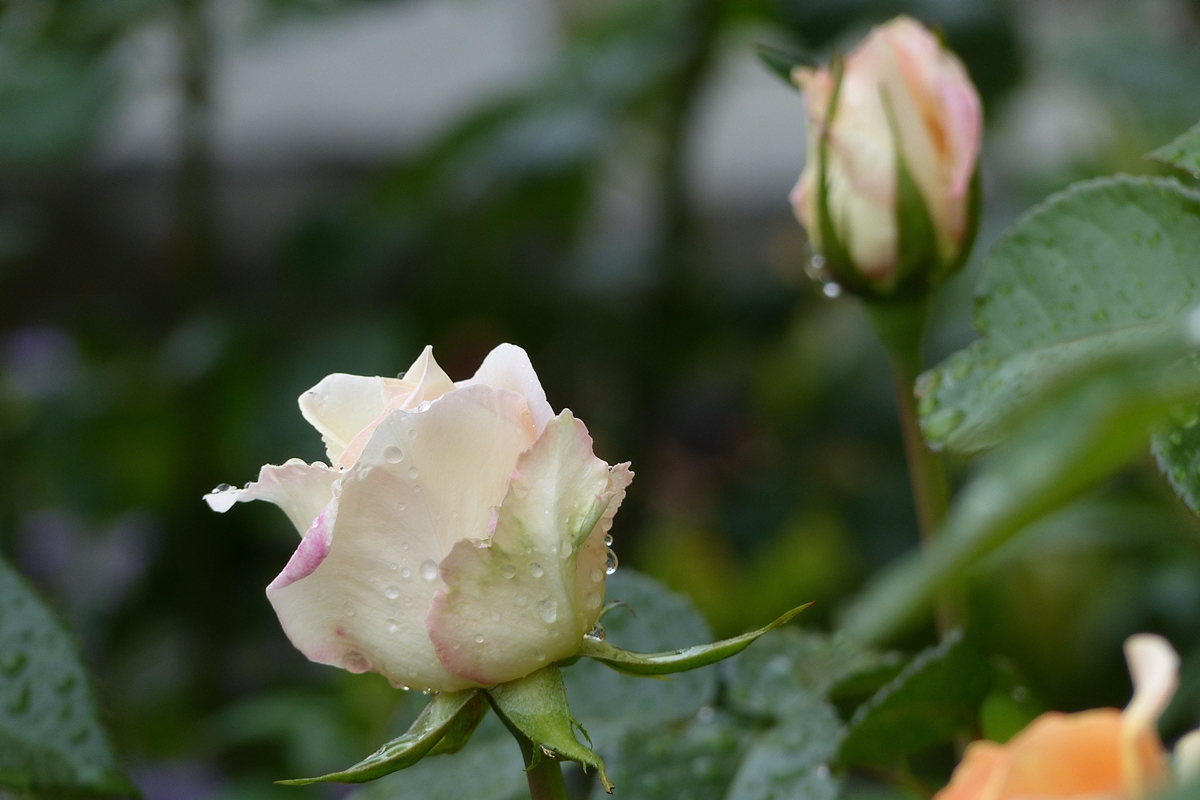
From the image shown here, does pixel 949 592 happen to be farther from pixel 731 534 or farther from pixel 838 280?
pixel 731 534

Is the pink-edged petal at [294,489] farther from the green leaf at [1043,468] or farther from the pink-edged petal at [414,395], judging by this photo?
the green leaf at [1043,468]

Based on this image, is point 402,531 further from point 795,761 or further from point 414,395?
point 795,761

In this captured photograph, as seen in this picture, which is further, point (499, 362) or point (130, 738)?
point (130, 738)

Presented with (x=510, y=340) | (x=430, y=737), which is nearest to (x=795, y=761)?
(x=430, y=737)

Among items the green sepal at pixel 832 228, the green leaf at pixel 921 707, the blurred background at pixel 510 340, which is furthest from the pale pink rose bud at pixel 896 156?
the blurred background at pixel 510 340

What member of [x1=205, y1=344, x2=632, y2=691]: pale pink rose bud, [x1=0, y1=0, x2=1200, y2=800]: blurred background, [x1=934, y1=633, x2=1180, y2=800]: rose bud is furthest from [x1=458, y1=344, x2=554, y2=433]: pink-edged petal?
[x1=0, y1=0, x2=1200, y2=800]: blurred background

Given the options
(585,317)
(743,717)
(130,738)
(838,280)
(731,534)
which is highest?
(838,280)

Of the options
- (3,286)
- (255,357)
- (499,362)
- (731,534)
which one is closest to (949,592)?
(499,362)
